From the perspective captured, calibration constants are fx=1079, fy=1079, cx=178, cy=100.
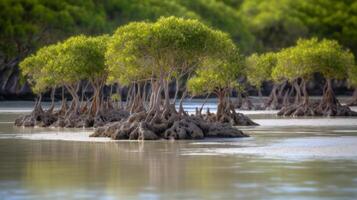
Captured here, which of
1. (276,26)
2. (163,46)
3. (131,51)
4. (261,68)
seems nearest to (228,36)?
(131,51)

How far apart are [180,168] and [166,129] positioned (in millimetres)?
12598

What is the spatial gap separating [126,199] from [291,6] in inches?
3844

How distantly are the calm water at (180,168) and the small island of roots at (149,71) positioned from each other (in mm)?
1874

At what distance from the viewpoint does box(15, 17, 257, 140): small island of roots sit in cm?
3747

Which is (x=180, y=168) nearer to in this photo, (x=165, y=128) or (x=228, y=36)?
(x=165, y=128)

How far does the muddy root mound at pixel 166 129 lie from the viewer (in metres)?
36.5

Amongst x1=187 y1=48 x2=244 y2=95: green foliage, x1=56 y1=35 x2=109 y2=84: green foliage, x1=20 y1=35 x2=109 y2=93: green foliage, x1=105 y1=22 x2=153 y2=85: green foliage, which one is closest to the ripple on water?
x1=105 y1=22 x2=153 y2=85: green foliage

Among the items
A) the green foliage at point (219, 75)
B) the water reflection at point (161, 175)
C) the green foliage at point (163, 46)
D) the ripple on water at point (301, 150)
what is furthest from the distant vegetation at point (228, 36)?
the water reflection at point (161, 175)

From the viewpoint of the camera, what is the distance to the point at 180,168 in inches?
961

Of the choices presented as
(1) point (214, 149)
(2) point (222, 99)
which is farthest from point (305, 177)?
(2) point (222, 99)

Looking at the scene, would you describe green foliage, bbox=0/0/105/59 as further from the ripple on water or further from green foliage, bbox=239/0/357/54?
the ripple on water

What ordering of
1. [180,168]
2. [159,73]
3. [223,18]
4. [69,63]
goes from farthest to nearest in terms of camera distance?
[223,18] → [69,63] → [159,73] → [180,168]

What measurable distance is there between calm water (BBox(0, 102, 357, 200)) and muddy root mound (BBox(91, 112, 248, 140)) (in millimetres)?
1239

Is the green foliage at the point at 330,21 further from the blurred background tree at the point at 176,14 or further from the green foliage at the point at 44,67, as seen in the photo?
the green foliage at the point at 44,67
